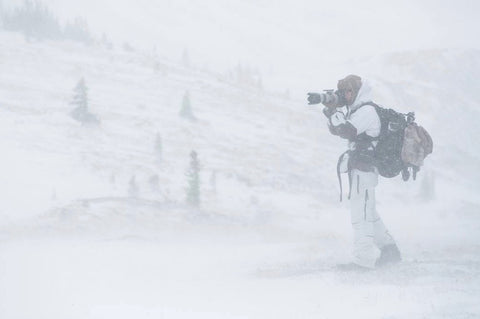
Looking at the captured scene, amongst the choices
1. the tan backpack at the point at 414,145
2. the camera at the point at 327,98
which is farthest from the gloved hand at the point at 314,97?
the tan backpack at the point at 414,145

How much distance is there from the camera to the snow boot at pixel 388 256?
9.34 meters

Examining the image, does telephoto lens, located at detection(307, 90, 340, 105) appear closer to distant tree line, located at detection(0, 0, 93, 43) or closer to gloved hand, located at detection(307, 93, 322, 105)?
gloved hand, located at detection(307, 93, 322, 105)

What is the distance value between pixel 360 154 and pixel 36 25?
82107mm

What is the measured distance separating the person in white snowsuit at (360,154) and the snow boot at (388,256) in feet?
0.07

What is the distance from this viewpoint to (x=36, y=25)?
81812 mm

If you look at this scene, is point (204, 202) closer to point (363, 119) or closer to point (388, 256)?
point (388, 256)

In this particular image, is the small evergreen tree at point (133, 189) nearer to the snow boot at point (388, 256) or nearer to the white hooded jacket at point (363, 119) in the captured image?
the snow boot at point (388, 256)

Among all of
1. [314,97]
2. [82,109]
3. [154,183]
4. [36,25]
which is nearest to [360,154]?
[314,97]

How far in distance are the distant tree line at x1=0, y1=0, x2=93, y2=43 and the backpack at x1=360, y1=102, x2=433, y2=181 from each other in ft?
257

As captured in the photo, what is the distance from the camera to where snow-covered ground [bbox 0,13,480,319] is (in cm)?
738

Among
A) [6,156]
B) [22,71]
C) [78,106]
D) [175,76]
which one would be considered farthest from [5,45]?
[6,156]

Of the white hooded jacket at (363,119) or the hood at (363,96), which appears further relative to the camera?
the hood at (363,96)

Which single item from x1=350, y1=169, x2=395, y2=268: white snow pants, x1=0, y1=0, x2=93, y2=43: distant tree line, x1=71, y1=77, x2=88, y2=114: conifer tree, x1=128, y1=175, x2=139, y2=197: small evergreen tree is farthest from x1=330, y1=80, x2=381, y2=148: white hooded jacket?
x1=0, y1=0, x2=93, y2=43: distant tree line

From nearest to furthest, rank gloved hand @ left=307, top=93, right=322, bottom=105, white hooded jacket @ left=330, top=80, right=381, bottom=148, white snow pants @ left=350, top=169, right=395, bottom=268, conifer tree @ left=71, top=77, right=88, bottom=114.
A: white hooded jacket @ left=330, top=80, right=381, bottom=148, gloved hand @ left=307, top=93, right=322, bottom=105, white snow pants @ left=350, top=169, right=395, bottom=268, conifer tree @ left=71, top=77, right=88, bottom=114
